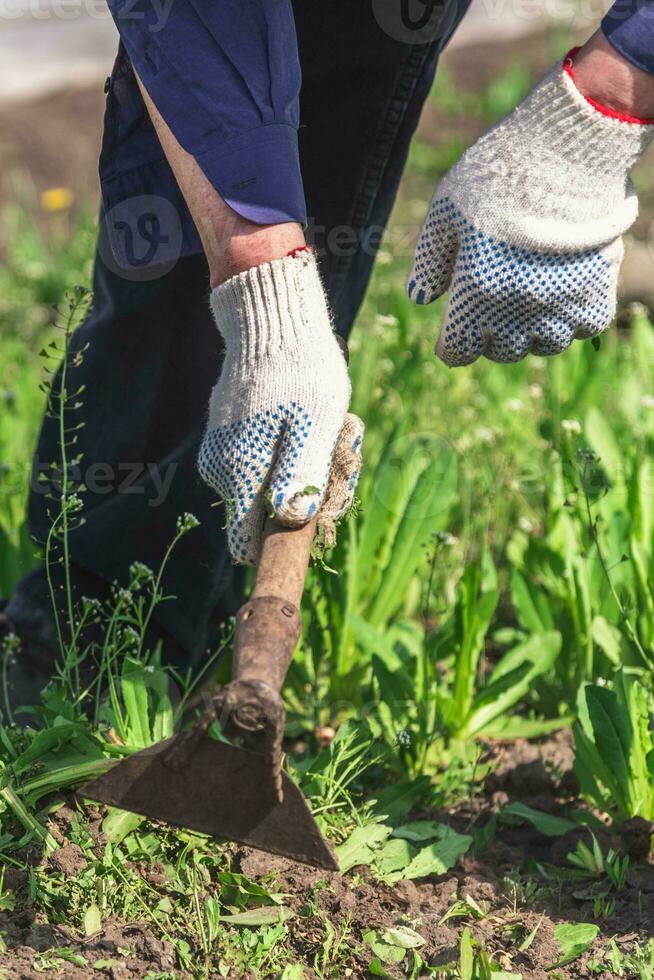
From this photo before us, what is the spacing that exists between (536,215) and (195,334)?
0.73m

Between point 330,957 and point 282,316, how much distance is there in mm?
824

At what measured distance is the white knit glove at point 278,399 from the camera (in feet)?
4.48

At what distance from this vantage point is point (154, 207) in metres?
1.82

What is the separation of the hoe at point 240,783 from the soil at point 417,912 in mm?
223

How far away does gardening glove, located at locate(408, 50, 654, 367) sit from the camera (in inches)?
56.5

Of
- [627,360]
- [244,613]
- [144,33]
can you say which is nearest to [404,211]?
[627,360]

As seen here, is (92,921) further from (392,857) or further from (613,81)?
(613,81)

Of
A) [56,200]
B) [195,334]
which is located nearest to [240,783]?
[195,334]

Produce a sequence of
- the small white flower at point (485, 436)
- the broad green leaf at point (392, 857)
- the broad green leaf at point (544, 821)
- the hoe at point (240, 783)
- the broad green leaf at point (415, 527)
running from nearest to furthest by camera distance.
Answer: the hoe at point (240, 783) → the broad green leaf at point (392, 857) → the broad green leaf at point (544, 821) → the broad green leaf at point (415, 527) → the small white flower at point (485, 436)

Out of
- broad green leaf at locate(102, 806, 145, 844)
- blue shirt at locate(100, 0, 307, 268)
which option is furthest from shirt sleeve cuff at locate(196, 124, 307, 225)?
broad green leaf at locate(102, 806, 145, 844)

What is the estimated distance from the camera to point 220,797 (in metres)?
1.31

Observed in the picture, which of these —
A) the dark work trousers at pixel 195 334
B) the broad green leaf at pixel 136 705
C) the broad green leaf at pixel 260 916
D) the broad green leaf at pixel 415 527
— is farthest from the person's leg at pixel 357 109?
the broad green leaf at pixel 260 916

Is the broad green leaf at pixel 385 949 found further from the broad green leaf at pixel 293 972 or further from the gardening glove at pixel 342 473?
the gardening glove at pixel 342 473

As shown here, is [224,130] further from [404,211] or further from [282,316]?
[404,211]
